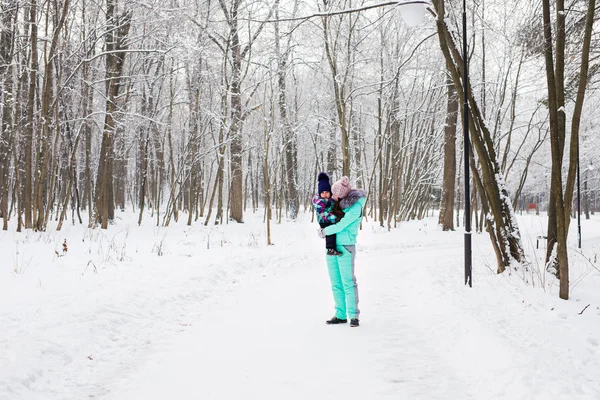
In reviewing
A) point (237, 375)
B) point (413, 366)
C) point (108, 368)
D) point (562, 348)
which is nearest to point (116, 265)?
point (108, 368)

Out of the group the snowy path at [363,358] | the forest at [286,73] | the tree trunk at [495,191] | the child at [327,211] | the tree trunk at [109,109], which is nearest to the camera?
the snowy path at [363,358]

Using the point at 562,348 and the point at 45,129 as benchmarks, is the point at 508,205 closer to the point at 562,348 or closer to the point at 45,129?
the point at 562,348

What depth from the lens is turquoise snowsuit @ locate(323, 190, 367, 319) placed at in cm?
489

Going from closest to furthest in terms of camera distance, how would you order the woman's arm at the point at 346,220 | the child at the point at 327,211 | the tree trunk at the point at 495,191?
the woman's arm at the point at 346,220 < the child at the point at 327,211 < the tree trunk at the point at 495,191

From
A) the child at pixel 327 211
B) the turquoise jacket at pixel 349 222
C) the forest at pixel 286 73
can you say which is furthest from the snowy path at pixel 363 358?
the forest at pixel 286 73

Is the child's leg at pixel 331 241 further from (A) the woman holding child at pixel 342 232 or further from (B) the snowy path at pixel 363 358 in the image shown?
(B) the snowy path at pixel 363 358

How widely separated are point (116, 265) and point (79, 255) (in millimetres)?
1481

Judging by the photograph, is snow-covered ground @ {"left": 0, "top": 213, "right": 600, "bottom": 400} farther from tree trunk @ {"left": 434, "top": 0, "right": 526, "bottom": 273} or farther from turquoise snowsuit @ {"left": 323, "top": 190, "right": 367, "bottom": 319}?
tree trunk @ {"left": 434, "top": 0, "right": 526, "bottom": 273}

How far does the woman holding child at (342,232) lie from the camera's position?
4.89m

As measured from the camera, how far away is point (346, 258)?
4980mm

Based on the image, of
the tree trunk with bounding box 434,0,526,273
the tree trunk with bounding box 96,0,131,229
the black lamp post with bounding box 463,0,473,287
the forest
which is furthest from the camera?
the tree trunk with bounding box 96,0,131,229

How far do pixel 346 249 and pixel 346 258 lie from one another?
0.36 feet

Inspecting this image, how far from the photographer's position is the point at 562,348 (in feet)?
12.8

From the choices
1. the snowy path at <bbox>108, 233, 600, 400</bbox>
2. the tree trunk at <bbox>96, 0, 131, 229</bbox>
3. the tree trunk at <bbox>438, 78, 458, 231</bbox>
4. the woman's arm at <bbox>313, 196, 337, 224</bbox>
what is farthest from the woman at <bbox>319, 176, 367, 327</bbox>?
the tree trunk at <bbox>438, 78, 458, 231</bbox>
